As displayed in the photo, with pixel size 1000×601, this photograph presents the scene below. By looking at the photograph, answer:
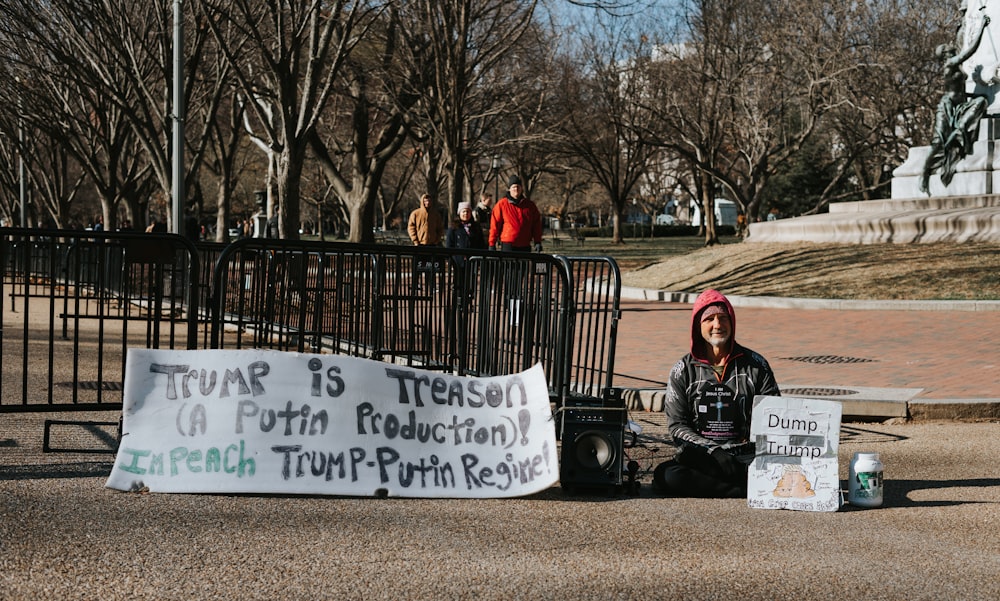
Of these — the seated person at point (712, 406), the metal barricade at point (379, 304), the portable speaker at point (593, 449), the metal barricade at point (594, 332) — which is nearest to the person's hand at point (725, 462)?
the seated person at point (712, 406)

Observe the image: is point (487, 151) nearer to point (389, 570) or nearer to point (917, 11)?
point (917, 11)

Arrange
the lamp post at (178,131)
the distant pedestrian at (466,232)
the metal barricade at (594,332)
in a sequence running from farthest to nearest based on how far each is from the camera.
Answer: the lamp post at (178,131), the distant pedestrian at (466,232), the metal barricade at (594,332)

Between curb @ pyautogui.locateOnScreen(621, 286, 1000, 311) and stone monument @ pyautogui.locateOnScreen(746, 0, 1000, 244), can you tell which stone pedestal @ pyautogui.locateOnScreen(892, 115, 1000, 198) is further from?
curb @ pyautogui.locateOnScreen(621, 286, 1000, 311)

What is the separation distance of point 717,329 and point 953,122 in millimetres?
22981

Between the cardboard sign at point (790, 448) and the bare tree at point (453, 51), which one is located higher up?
the bare tree at point (453, 51)

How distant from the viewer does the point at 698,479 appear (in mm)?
6535

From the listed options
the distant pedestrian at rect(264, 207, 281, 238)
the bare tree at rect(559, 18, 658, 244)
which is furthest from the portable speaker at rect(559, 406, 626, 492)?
the bare tree at rect(559, 18, 658, 244)

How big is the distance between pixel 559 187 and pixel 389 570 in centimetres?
7810

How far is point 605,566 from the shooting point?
4.95 metres

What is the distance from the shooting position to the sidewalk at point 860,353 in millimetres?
9812

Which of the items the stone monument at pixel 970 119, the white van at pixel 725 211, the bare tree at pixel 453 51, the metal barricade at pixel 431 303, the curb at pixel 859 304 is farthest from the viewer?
the white van at pixel 725 211

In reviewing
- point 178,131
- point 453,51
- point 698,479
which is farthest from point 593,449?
point 453,51

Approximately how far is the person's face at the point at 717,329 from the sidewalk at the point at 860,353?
336cm

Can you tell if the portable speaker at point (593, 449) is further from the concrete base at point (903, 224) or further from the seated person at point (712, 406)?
the concrete base at point (903, 224)
